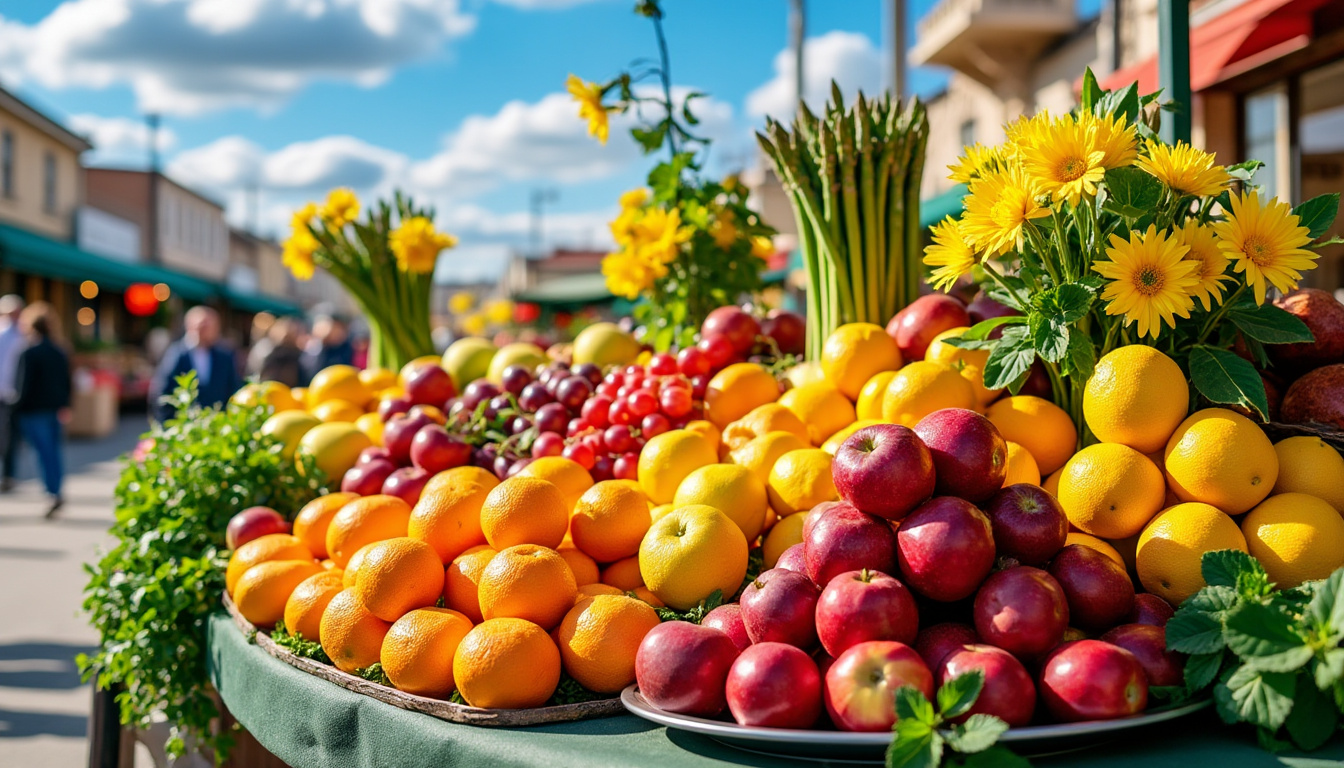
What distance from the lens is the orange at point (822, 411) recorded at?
2402 millimetres

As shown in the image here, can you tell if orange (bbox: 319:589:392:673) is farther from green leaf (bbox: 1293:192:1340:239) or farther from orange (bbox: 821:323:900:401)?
green leaf (bbox: 1293:192:1340:239)

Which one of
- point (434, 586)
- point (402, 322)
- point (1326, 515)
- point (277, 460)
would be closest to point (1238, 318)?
point (1326, 515)

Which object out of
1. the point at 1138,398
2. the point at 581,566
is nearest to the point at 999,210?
the point at 1138,398

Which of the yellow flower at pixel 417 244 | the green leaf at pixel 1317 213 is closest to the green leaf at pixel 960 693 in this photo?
the green leaf at pixel 1317 213

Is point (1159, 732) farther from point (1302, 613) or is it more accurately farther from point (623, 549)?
point (623, 549)

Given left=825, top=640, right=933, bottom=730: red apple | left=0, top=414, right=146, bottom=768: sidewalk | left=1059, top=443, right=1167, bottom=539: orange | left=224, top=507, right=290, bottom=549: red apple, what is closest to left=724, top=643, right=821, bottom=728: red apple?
left=825, top=640, right=933, bottom=730: red apple

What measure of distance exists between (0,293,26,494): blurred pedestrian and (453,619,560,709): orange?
28.5 ft

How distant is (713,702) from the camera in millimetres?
1441

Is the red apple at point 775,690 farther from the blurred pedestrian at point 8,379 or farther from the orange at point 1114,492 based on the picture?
the blurred pedestrian at point 8,379

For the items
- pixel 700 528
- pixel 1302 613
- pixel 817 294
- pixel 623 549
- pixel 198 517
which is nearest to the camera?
pixel 1302 613

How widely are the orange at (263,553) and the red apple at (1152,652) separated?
1.87 meters

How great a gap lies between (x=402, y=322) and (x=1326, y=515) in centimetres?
370

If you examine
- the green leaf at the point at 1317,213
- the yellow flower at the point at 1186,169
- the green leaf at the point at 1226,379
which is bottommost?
the green leaf at the point at 1226,379

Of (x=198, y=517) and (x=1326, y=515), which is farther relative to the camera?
(x=198, y=517)
